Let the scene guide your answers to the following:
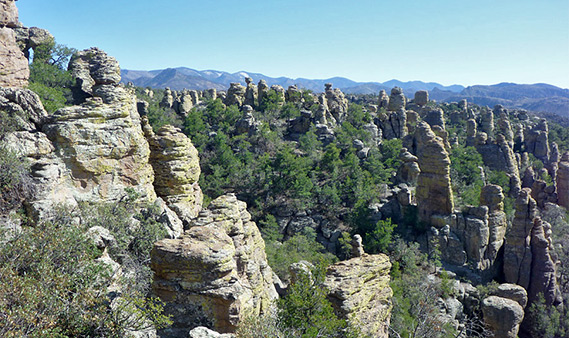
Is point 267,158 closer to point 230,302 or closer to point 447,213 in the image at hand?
point 447,213

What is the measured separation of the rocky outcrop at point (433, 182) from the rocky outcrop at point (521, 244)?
4882 mm

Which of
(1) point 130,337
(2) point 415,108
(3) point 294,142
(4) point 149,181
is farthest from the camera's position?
(2) point 415,108

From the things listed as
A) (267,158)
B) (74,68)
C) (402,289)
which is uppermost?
(74,68)

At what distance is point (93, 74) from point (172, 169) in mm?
7719

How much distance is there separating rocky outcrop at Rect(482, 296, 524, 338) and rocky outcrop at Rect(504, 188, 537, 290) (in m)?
7.04

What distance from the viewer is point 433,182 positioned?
1226 inches

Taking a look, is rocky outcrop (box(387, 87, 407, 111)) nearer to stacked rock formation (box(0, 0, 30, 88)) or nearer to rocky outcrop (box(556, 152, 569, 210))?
rocky outcrop (box(556, 152, 569, 210))

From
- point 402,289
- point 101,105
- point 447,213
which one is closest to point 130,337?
point 101,105

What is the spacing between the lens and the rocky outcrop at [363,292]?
42.0ft

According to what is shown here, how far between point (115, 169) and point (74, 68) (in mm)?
22097

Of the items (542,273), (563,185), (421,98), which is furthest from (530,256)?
(421,98)

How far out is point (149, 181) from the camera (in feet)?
56.2

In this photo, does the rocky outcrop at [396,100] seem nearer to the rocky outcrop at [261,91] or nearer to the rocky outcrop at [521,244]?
the rocky outcrop at [261,91]

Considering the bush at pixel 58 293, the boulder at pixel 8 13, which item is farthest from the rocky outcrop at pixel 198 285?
the boulder at pixel 8 13
